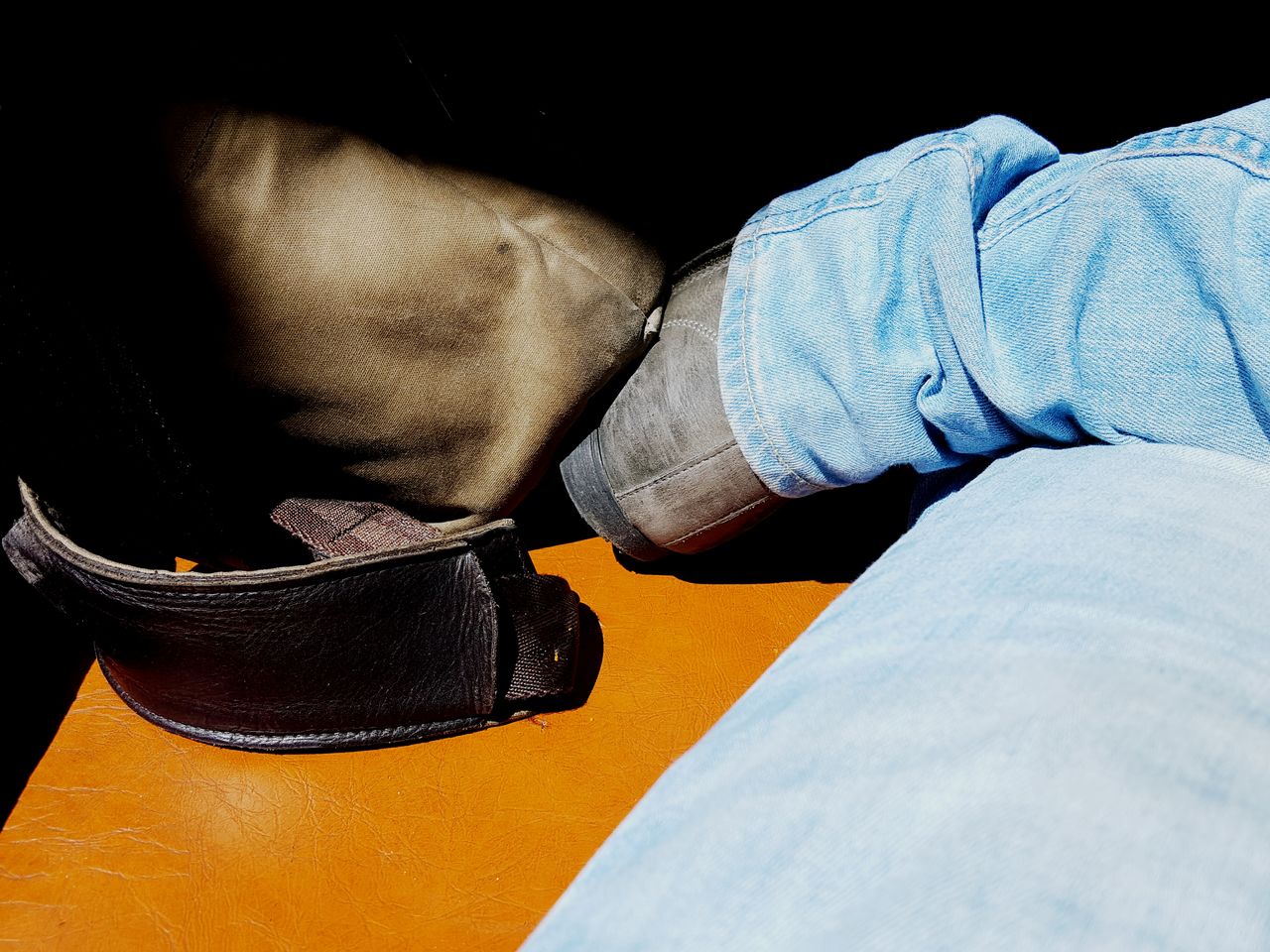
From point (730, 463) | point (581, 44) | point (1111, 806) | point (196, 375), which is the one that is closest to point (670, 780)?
point (1111, 806)

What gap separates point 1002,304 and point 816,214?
138 mm

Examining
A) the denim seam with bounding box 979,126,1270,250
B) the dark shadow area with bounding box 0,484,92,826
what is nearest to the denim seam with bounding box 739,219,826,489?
the denim seam with bounding box 979,126,1270,250

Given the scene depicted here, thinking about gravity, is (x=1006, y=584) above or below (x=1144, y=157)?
below

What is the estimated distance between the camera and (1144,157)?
430mm

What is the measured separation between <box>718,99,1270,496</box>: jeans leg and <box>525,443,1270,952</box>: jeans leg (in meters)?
0.07

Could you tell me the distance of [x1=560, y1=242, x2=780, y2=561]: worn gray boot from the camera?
605 millimetres

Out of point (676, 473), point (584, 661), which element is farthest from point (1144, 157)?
point (584, 661)

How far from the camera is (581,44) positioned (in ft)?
2.86

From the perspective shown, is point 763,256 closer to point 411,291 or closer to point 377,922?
point 411,291

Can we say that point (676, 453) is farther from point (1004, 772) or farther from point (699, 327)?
point (1004, 772)

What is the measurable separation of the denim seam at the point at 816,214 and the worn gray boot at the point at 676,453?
1.2 inches

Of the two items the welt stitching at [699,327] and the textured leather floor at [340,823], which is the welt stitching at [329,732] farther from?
the welt stitching at [699,327]

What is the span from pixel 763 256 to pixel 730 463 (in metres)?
0.14

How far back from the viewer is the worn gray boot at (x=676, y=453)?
1.99 feet
